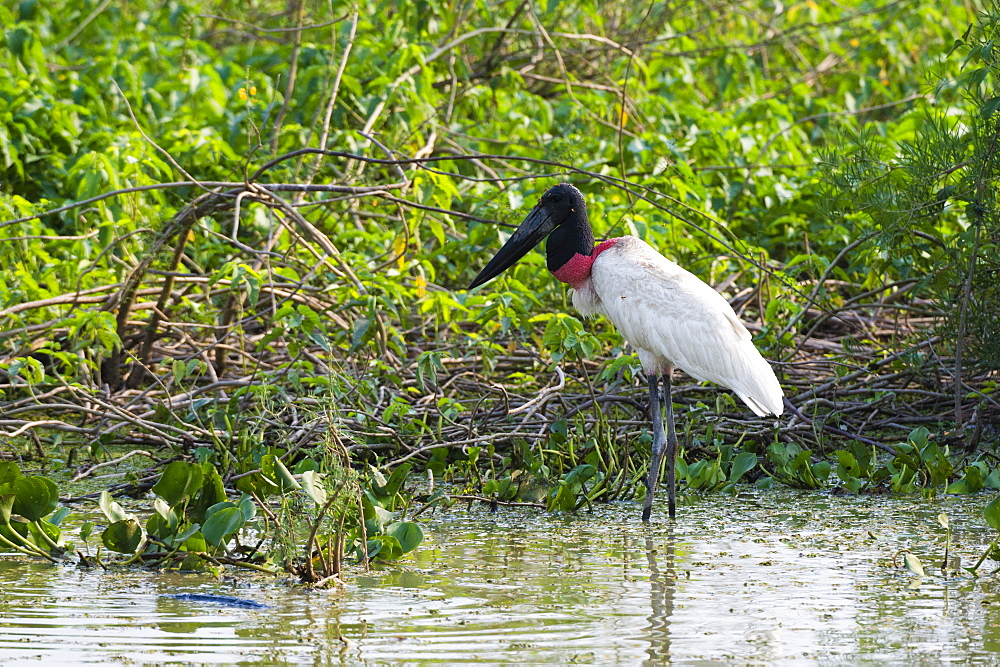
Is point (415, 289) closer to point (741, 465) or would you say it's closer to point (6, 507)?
point (741, 465)

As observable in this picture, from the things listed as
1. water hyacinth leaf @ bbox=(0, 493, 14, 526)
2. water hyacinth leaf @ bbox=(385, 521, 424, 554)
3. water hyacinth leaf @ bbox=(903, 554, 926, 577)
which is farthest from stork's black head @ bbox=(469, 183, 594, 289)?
water hyacinth leaf @ bbox=(0, 493, 14, 526)

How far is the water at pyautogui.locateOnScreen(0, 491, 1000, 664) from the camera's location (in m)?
2.85

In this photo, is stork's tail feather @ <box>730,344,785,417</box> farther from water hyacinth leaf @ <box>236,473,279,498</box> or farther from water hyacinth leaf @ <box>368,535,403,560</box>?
water hyacinth leaf @ <box>236,473,279,498</box>

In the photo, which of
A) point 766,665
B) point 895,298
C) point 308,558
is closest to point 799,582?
point 766,665

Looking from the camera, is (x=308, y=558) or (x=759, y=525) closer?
(x=308, y=558)

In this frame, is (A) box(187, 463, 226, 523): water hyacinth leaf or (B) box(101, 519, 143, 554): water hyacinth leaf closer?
(B) box(101, 519, 143, 554): water hyacinth leaf

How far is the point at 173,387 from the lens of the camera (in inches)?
226

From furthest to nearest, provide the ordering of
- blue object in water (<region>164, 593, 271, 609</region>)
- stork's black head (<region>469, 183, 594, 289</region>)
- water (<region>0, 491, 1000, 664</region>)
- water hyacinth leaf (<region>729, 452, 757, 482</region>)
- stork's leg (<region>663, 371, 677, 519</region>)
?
stork's black head (<region>469, 183, 594, 289</region>)
water hyacinth leaf (<region>729, 452, 757, 482</region>)
stork's leg (<region>663, 371, 677, 519</region>)
blue object in water (<region>164, 593, 271, 609</region>)
water (<region>0, 491, 1000, 664</region>)

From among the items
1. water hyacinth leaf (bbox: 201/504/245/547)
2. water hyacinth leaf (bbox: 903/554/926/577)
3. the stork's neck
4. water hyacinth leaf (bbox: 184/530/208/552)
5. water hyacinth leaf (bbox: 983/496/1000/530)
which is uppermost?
the stork's neck

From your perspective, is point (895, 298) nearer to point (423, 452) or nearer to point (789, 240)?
point (789, 240)

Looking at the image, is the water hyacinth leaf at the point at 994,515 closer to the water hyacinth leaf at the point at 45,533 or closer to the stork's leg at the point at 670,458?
the stork's leg at the point at 670,458

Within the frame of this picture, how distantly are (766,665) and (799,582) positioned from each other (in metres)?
0.82

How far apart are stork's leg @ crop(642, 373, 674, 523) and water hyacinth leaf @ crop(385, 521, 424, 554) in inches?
45.5

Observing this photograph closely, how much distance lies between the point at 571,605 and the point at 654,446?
63.6 inches
